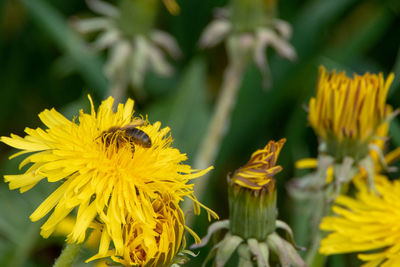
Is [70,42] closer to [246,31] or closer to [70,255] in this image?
[246,31]

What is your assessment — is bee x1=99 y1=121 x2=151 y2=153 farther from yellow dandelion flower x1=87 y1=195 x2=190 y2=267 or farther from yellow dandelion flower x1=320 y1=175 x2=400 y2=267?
yellow dandelion flower x1=320 y1=175 x2=400 y2=267

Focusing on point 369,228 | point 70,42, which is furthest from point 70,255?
point 70,42

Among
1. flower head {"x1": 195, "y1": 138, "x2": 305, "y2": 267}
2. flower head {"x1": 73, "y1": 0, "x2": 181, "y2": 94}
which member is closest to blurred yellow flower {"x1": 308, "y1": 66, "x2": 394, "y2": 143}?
flower head {"x1": 195, "y1": 138, "x2": 305, "y2": 267}

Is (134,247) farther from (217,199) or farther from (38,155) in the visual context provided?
(217,199)

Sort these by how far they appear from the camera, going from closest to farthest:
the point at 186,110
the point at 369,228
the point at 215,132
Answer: the point at 369,228 → the point at 215,132 → the point at 186,110

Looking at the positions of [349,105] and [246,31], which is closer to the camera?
[349,105]

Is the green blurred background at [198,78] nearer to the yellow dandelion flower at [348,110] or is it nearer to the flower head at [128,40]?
the flower head at [128,40]

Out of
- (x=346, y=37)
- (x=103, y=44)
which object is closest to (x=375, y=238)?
(x=103, y=44)
